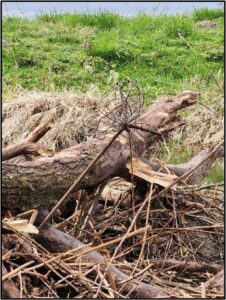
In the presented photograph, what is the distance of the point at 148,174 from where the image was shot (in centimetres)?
388

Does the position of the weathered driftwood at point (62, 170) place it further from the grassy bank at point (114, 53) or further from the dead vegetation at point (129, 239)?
the grassy bank at point (114, 53)

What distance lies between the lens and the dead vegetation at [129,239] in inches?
127

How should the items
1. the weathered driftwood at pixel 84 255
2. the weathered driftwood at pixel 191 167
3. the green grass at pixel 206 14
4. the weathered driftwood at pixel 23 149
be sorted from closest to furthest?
1. the weathered driftwood at pixel 84 255
2. the weathered driftwood at pixel 23 149
3. the weathered driftwood at pixel 191 167
4. the green grass at pixel 206 14

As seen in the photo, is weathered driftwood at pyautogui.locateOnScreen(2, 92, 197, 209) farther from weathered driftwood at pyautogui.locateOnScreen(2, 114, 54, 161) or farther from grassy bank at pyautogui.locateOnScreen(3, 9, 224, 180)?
grassy bank at pyautogui.locateOnScreen(3, 9, 224, 180)

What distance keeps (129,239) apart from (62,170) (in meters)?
0.60

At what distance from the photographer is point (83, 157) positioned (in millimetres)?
3559

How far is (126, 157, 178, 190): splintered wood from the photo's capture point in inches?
151

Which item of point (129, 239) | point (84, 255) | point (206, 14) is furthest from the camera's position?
point (206, 14)

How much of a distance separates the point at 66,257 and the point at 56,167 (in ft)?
1.22

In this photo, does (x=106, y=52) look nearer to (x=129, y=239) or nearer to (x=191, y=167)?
(x=191, y=167)

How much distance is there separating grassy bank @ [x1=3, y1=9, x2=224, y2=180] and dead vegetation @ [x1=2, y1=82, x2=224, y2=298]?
365cm

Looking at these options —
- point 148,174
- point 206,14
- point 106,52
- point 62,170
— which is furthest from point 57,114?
point 206,14

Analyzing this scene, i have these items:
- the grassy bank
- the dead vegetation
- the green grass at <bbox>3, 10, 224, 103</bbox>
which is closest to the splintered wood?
the dead vegetation

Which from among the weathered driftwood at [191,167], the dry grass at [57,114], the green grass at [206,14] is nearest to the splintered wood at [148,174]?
the weathered driftwood at [191,167]
